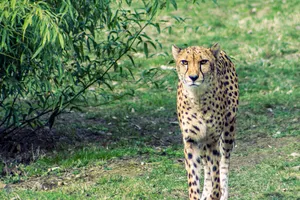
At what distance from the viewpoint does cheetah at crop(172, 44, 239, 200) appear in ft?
19.8

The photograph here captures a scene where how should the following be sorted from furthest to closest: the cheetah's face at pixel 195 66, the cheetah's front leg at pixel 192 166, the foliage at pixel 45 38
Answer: the foliage at pixel 45 38 < the cheetah's front leg at pixel 192 166 < the cheetah's face at pixel 195 66

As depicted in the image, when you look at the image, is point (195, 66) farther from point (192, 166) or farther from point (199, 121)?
point (192, 166)

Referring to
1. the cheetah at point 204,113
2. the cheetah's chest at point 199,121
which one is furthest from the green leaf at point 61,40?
the cheetah's chest at point 199,121

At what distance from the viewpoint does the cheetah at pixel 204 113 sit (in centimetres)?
602

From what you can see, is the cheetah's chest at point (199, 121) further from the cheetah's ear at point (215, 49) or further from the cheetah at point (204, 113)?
the cheetah's ear at point (215, 49)

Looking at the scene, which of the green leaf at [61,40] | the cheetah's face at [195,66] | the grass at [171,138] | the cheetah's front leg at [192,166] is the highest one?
the green leaf at [61,40]

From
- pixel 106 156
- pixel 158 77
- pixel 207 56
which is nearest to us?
pixel 207 56

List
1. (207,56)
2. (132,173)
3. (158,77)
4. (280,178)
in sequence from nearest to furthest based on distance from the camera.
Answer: (207,56) < (280,178) < (132,173) < (158,77)

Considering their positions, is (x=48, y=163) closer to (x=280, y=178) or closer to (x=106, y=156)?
(x=106, y=156)

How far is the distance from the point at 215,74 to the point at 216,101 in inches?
9.7

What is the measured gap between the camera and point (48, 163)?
7840 millimetres

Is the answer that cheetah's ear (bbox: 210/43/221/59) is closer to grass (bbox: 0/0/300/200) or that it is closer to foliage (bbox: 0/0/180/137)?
foliage (bbox: 0/0/180/137)

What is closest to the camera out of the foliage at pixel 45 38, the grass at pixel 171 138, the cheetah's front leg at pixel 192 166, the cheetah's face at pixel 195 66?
the cheetah's face at pixel 195 66

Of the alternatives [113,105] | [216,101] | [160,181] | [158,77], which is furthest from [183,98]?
[158,77]
